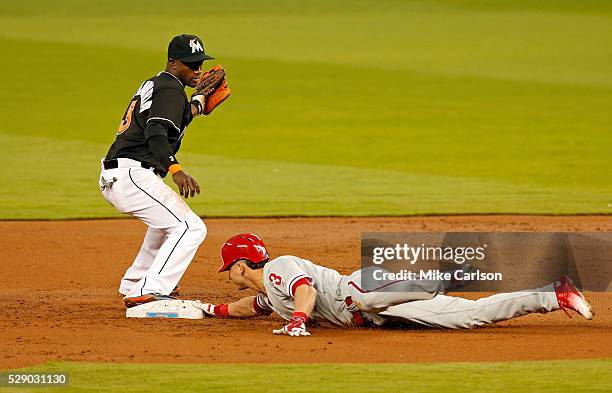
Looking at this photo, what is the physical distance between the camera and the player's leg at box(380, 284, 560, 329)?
26.5 feet

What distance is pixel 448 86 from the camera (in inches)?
1065

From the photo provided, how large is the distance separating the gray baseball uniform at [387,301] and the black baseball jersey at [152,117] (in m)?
1.47

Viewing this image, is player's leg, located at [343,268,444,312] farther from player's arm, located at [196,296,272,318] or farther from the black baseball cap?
the black baseball cap

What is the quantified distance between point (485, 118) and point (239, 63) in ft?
29.3

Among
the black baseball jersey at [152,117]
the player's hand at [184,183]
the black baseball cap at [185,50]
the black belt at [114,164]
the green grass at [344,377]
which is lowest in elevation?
the green grass at [344,377]

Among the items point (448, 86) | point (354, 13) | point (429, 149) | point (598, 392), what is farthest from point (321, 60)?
point (598, 392)

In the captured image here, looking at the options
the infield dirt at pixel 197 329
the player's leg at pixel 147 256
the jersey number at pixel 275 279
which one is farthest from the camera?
the player's leg at pixel 147 256

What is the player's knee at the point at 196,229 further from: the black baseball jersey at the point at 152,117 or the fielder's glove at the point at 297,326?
the fielder's glove at the point at 297,326

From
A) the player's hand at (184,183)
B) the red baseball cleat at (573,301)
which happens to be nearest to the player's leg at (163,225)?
the player's hand at (184,183)

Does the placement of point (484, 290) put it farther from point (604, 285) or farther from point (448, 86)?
point (448, 86)

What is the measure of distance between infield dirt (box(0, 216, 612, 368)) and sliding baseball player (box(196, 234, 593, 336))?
122 millimetres

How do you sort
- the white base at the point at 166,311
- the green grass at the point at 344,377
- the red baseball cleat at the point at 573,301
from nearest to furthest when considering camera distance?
the green grass at the point at 344,377 → the red baseball cleat at the point at 573,301 → the white base at the point at 166,311
